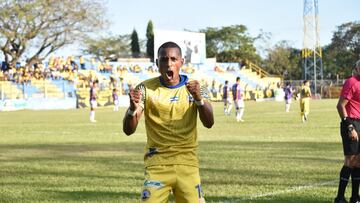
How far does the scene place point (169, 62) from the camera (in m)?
5.48

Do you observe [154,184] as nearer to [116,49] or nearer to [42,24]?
[42,24]

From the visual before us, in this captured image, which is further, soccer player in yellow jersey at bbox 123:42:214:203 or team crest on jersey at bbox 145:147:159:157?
team crest on jersey at bbox 145:147:159:157

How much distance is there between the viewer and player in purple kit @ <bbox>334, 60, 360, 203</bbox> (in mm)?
8648

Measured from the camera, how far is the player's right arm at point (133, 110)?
543 centimetres

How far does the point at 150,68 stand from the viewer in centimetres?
7250

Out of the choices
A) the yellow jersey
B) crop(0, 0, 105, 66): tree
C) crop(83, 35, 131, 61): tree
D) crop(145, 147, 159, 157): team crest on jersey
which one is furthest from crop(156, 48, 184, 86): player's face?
crop(83, 35, 131, 61): tree

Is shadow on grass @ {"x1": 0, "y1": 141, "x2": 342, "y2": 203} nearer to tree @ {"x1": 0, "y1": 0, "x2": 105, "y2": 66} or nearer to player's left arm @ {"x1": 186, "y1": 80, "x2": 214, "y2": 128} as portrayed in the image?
player's left arm @ {"x1": 186, "y1": 80, "x2": 214, "y2": 128}

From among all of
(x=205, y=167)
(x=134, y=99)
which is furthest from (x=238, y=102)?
(x=134, y=99)

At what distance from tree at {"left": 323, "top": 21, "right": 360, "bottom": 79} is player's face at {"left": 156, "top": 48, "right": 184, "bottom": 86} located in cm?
10118

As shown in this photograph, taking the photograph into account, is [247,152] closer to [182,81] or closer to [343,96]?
[343,96]

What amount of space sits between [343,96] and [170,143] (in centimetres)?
418

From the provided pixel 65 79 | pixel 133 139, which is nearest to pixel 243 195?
pixel 133 139

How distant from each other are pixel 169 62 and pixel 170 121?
1.79 feet

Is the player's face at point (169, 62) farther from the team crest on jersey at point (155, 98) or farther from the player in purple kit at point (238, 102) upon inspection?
the player in purple kit at point (238, 102)
